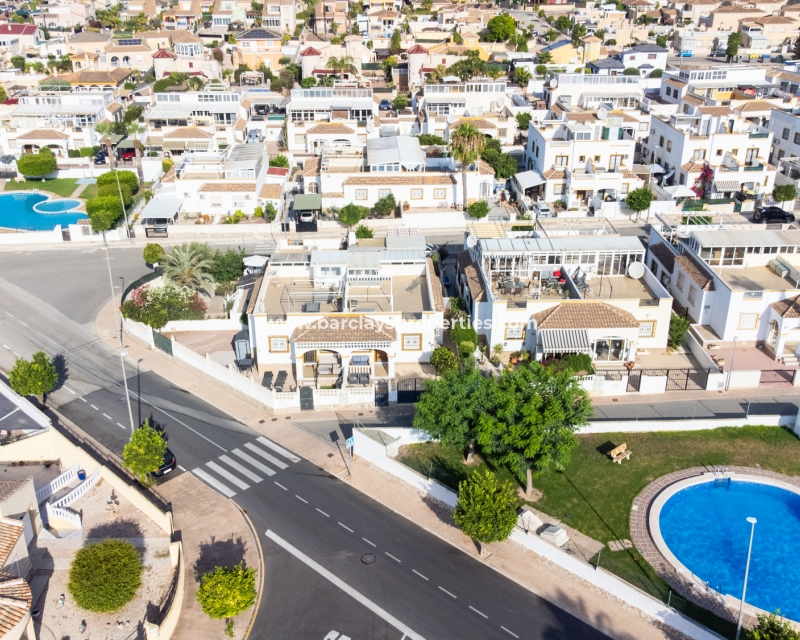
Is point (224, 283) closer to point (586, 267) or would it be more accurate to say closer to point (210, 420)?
point (210, 420)

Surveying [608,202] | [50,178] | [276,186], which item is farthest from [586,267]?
[50,178]

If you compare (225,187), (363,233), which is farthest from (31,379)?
(225,187)

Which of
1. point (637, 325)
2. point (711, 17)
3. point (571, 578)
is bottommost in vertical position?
point (571, 578)

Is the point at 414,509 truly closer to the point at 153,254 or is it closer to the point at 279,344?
the point at 279,344

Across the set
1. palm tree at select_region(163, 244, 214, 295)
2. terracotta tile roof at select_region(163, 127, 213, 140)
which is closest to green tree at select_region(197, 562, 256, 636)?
palm tree at select_region(163, 244, 214, 295)

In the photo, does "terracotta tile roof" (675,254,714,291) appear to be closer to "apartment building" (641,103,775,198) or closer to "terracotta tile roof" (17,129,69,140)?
"apartment building" (641,103,775,198)

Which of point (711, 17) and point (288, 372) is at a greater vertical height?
point (711, 17)

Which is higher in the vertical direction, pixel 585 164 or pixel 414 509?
pixel 585 164
